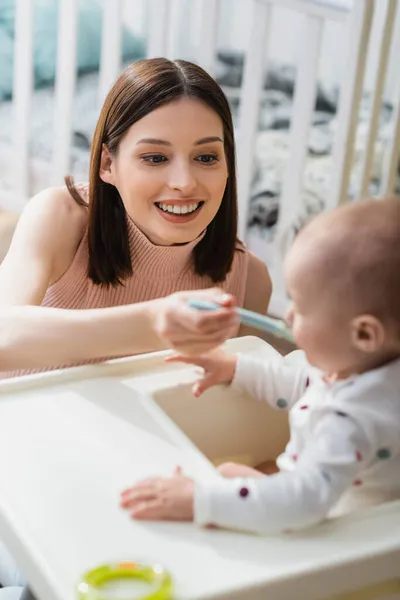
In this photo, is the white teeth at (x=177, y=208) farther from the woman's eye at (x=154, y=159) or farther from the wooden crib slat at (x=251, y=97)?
the wooden crib slat at (x=251, y=97)

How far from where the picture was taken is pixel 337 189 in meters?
2.00

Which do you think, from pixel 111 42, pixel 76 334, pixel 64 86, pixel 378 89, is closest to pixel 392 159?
pixel 378 89

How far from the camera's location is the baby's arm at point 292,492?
707 millimetres

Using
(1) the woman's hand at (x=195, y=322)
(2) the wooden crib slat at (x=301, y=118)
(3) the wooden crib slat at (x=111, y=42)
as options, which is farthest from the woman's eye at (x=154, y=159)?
(3) the wooden crib slat at (x=111, y=42)

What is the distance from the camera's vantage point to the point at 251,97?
201cm

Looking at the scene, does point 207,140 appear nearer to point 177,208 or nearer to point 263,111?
point 177,208

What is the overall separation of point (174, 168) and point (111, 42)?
1183 millimetres

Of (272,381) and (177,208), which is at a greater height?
(177,208)

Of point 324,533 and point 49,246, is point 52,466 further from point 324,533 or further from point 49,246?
point 49,246

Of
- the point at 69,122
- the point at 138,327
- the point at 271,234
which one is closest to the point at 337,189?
the point at 271,234

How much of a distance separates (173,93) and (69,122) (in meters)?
1.25

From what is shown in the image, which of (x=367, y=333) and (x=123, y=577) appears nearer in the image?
(x=123, y=577)

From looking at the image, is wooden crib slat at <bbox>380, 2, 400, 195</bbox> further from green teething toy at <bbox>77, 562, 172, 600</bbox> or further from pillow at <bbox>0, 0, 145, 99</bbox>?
green teething toy at <bbox>77, 562, 172, 600</bbox>

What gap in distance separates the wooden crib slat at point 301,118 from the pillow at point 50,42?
2.75 ft
